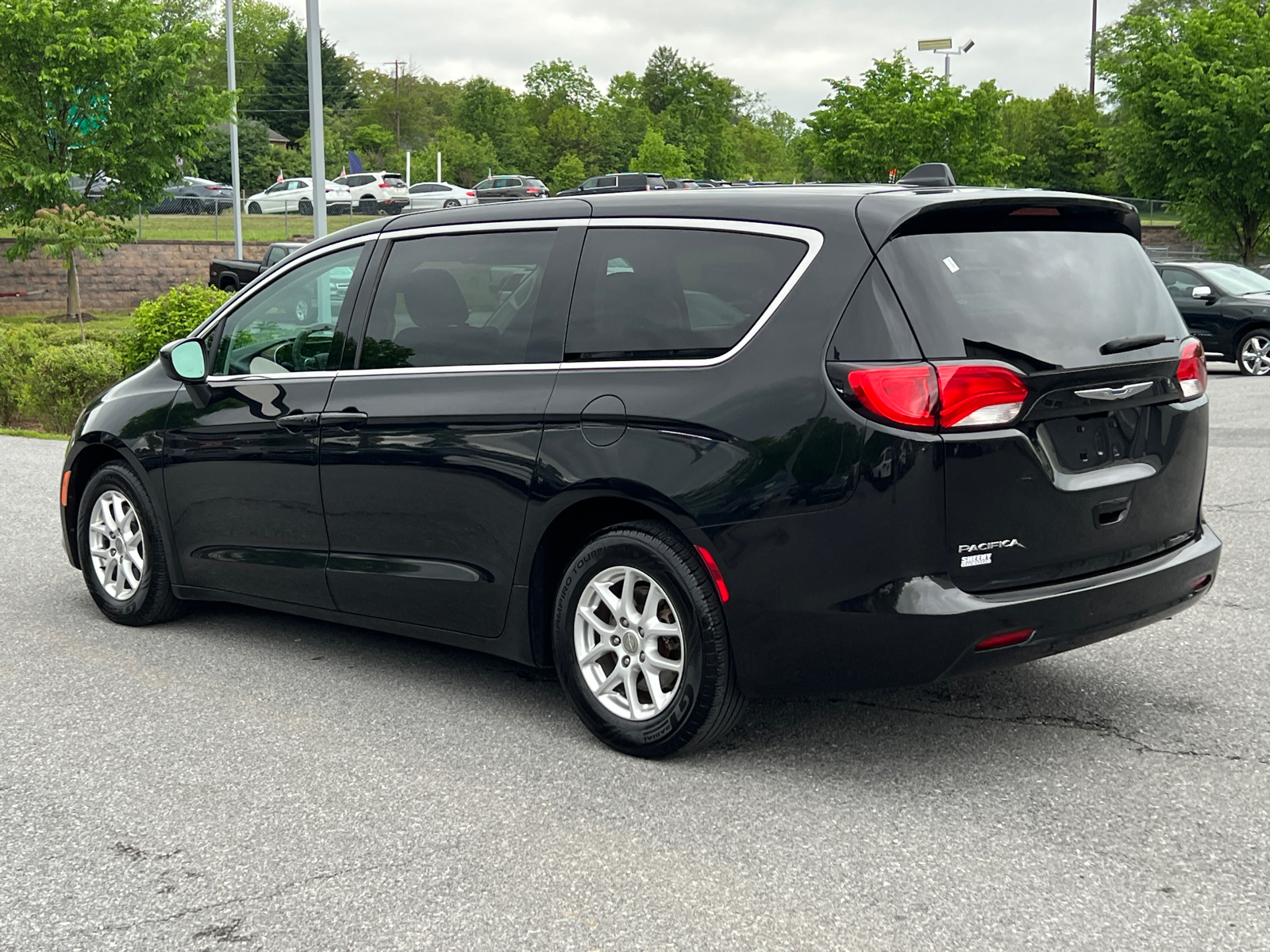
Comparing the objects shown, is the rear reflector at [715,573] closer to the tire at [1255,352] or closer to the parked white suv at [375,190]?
the tire at [1255,352]

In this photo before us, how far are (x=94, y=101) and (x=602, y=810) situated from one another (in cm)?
3164

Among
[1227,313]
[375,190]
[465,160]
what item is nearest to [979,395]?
[1227,313]

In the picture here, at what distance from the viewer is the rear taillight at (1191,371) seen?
15.1 feet

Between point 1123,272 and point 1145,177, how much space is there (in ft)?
118

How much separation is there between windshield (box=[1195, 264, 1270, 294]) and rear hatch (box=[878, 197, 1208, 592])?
17258 mm

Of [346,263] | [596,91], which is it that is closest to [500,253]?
[346,263]

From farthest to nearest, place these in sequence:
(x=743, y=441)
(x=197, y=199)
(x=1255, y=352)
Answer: (x=197, y=199) < (x=1255, y=352) < (x=743, y=441)

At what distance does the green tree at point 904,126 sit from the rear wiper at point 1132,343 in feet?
122

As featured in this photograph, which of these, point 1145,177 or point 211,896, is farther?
point 1145,177

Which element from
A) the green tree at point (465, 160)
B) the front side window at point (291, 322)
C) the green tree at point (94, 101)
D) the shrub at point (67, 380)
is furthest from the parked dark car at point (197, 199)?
the front side window at point (291, 322)

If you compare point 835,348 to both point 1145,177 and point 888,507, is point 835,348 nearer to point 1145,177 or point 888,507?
point 888,507

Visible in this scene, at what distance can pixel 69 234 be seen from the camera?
30.7 metres

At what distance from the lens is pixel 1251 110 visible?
34219 mm

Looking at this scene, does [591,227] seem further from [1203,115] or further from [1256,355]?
[1203,115]
